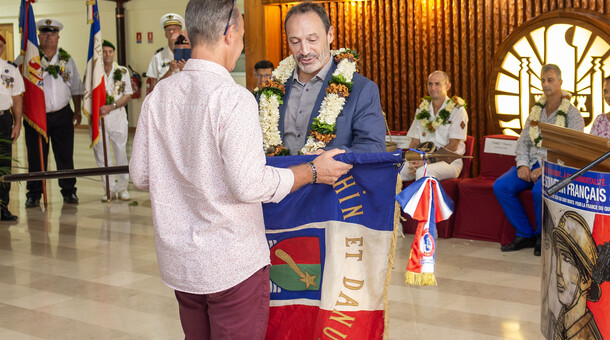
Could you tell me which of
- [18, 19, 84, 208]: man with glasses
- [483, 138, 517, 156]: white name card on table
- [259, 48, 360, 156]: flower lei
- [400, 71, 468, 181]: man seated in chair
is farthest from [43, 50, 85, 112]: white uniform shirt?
[259, 48, 360, 156]: flower lei

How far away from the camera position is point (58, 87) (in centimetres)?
904

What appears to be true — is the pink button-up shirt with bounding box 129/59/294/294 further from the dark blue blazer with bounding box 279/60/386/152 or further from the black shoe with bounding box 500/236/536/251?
the black shoe with bounding box 500/236/536/251

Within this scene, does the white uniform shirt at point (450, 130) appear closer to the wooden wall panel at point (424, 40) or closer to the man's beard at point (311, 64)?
the wooden wall panel at point (424, 40)

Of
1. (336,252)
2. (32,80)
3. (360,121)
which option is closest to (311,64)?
(360,121)

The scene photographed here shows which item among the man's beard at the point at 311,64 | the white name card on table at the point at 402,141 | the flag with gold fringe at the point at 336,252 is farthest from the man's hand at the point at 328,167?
the white name card on table at the point at 402,141

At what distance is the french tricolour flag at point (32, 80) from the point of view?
8727 millimetres

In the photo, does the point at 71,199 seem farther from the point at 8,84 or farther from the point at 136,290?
the point at 136,290

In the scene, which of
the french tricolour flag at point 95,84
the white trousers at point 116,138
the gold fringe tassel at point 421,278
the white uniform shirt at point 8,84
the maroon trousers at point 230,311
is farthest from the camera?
the white trousers at point 116,138

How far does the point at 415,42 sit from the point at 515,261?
352 centimetres

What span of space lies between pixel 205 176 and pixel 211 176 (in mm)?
19

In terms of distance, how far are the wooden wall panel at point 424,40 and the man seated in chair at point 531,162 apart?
1646mm

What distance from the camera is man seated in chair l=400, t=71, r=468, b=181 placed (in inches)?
276

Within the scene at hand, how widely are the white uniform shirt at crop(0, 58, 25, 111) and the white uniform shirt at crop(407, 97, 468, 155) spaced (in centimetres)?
467

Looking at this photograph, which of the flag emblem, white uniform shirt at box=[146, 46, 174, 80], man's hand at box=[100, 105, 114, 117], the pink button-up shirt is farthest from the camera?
white uniform shirt at box=[146, 46, 174, 80]
